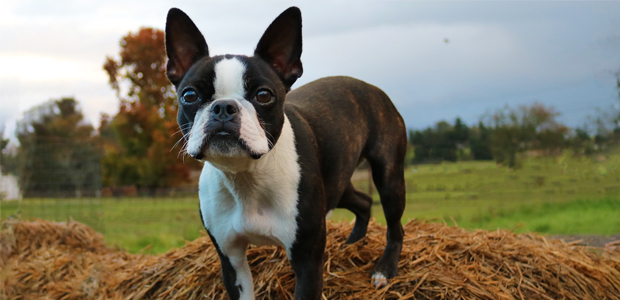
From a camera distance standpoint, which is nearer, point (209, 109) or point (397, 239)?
point (209, 109)

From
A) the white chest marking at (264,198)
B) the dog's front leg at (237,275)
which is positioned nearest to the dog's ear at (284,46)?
the white chest marking at (264,198)

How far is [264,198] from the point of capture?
2.55m

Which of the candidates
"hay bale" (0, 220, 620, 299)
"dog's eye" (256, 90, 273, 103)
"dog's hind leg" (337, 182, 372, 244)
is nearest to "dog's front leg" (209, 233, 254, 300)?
"hay bale" (0, 220, 620, 299)

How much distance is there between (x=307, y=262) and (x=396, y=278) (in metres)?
1.07

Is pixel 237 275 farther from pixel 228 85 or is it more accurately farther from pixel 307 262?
pixel 228 85

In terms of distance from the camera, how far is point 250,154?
82.9 inches

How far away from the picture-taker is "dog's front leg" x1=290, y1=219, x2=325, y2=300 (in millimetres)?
2559

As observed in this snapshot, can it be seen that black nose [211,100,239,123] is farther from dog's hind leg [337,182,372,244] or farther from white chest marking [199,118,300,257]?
dog's hind leg [337,182,372,244]

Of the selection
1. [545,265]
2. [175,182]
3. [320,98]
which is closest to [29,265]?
[320,98]

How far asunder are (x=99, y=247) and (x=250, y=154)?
492 cm

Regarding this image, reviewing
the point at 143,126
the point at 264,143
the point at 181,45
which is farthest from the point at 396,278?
the point at 143,126

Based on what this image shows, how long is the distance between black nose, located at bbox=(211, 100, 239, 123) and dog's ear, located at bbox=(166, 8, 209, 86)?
62cm

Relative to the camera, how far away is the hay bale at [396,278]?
3334 mm

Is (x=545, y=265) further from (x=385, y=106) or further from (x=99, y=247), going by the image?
(x=99, y=247)
